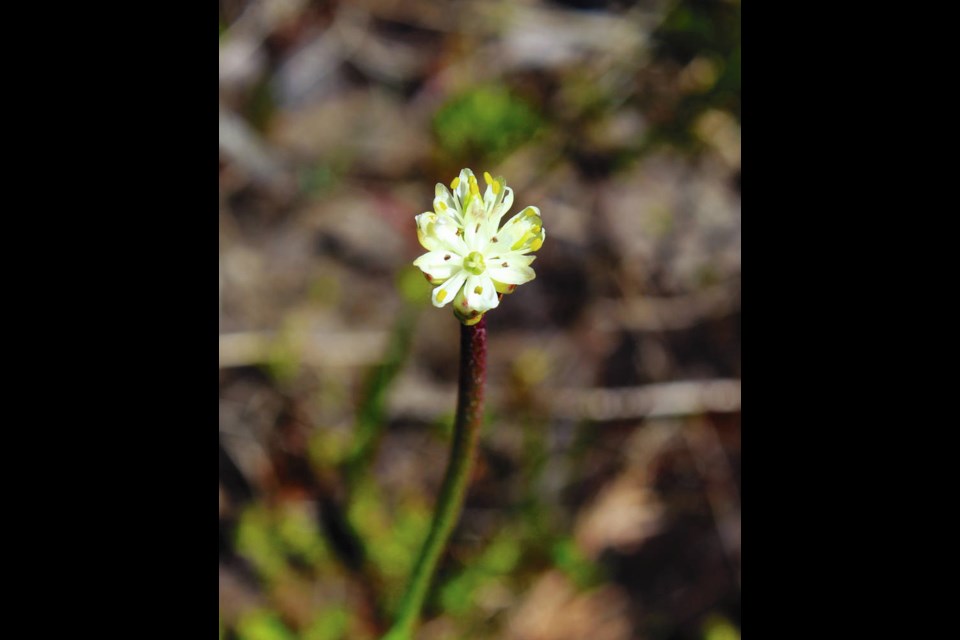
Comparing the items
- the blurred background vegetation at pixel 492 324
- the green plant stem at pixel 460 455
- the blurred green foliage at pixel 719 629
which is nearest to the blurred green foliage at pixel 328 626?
the blurred background vegetation at pixel 492 324

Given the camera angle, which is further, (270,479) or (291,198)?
(291,198)

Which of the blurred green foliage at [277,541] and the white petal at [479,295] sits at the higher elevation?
the white petal at [479,295]

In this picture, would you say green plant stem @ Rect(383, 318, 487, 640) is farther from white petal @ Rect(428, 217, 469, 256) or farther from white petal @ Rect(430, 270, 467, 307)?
white petal @ Rect(428, 217, 469, 256)

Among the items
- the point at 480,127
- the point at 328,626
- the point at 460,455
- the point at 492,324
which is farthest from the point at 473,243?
the point at 480,127

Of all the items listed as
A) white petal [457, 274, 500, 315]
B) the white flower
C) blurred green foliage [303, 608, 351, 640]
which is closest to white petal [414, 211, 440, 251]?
the white flower

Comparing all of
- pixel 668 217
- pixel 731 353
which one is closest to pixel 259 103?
pixel 668 217

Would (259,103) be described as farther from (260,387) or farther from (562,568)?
(562,568)

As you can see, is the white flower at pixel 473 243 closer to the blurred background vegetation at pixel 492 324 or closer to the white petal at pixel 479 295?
the white petal at pixel 479 295
